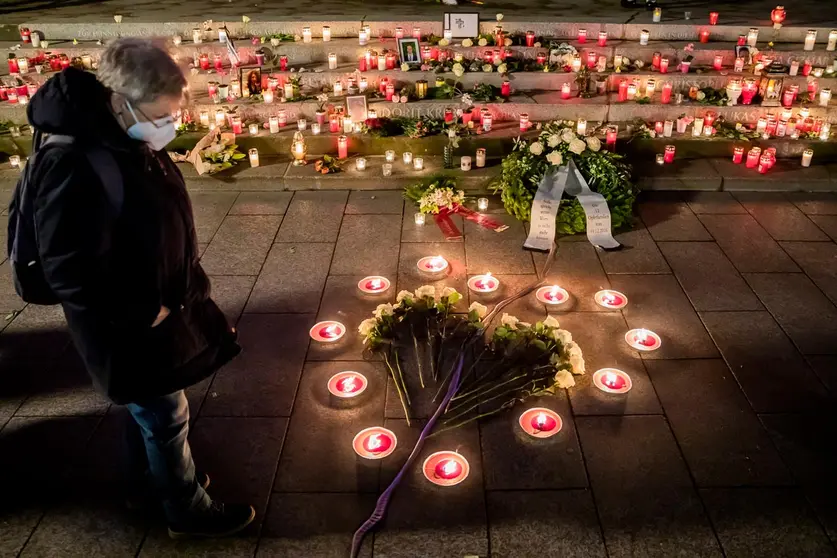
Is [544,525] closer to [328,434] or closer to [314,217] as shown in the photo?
[328,434]

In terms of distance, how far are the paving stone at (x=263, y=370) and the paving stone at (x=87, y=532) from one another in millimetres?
751

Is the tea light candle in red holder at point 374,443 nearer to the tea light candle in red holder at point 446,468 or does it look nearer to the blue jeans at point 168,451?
the tea light candle in red holder at point 446,468

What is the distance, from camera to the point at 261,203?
6.30m

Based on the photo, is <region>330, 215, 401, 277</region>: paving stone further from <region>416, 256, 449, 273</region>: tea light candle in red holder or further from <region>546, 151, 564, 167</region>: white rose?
<region>546, 151, 564, 167</region>: white rose

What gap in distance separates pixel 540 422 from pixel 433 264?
73.5 inches

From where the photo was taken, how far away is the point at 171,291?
2395 millimetres

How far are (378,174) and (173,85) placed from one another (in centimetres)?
449

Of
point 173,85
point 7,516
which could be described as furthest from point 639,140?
point 7,516

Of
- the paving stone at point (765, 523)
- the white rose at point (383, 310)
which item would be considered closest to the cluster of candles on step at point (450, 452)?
the white rose at point (383, 310)

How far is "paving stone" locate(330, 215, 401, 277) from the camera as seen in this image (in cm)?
512

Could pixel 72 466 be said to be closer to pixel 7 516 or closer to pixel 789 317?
pixel 7 516

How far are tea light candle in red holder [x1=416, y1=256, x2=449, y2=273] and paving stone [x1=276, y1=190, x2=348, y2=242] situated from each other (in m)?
0.92

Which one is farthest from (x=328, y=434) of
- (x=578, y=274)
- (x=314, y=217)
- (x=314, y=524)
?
(x=314, y=217)

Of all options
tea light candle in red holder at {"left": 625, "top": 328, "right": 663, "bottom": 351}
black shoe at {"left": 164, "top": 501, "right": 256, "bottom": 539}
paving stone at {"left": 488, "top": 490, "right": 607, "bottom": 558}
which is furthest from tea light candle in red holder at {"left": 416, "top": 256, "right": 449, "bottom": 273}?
black shoe at {"left": 164, "top": 501, "right": 256, "bottom": 539}
